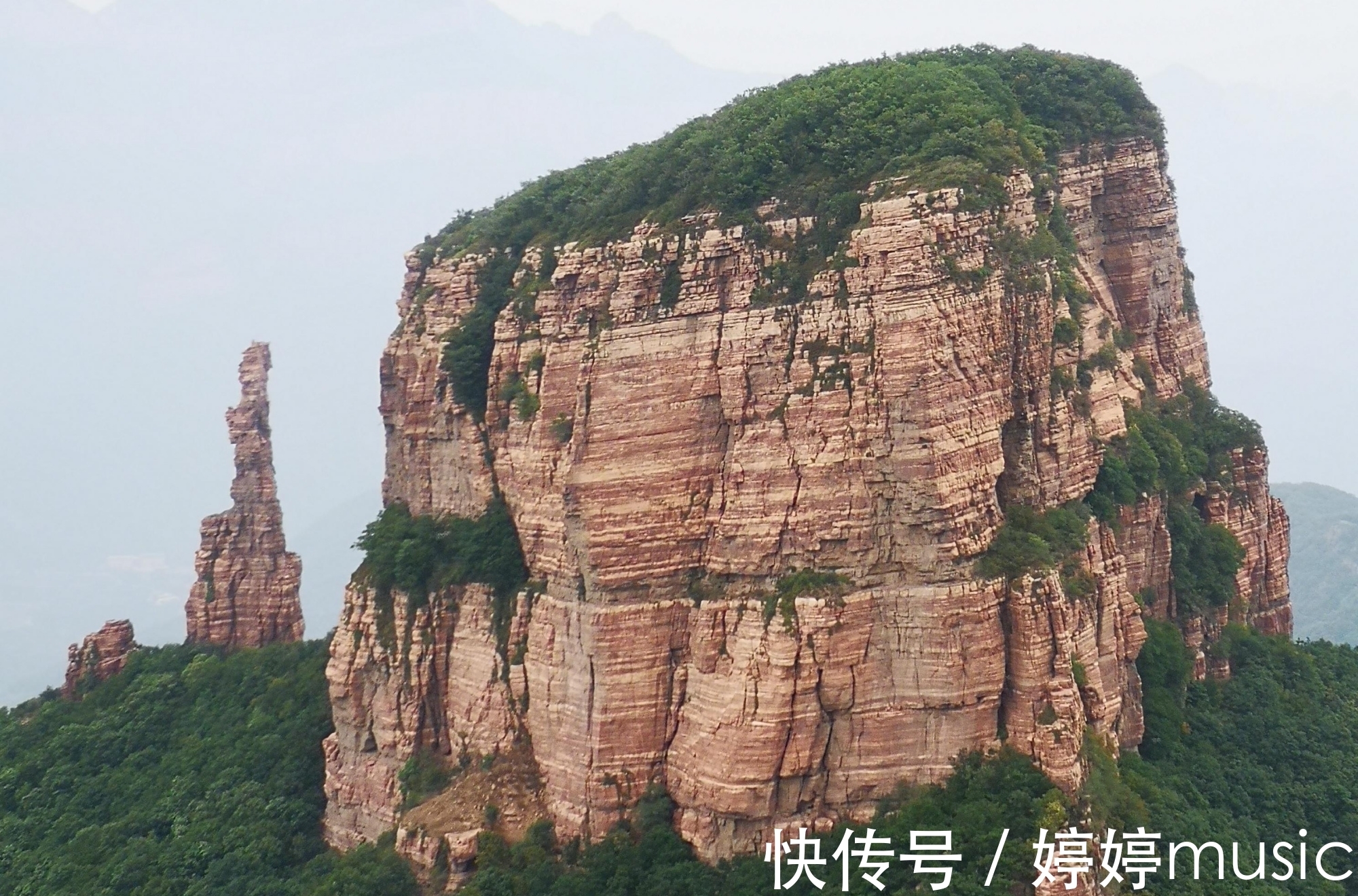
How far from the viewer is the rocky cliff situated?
3173 centimetres

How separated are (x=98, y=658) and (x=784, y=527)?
30634 mm

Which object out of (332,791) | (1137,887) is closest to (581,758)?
(332,791)

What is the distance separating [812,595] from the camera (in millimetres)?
31984

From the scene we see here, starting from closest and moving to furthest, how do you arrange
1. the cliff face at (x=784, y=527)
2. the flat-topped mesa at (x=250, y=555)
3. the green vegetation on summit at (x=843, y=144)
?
the cliff face at (x=784, y=527) → the green vegetation on summit at (x=843, y=144) → the flat-topped mesa at (x=250, y=555)

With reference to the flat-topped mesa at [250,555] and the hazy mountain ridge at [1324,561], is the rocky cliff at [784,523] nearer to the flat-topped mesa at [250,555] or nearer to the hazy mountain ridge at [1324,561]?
the flat-topped mesa at [250,555]

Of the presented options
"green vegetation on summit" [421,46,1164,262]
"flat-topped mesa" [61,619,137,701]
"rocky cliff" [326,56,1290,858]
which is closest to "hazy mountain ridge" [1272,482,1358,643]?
"green vegetation on summit" [421,46,1164,262]

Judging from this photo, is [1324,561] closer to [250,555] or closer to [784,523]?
[250,555]

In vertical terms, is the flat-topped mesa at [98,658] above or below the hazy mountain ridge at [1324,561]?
below

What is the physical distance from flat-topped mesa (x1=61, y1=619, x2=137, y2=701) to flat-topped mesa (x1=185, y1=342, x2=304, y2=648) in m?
2.72

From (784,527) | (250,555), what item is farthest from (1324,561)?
(784,527)

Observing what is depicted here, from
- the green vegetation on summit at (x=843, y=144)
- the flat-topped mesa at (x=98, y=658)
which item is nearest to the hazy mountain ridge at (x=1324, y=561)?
the green vegetation on summit at (x=843, y=144)

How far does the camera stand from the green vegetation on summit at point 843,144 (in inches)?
1340

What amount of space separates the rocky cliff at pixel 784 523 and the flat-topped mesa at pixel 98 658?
17444 mm

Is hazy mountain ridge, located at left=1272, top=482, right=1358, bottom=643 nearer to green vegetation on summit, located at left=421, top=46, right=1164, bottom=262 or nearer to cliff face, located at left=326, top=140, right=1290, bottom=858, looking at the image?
green vegetation on summit, located at left=421, top=46, right=1164, bottom=262
